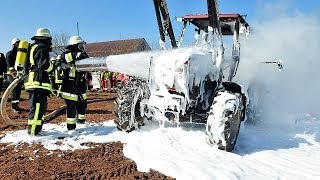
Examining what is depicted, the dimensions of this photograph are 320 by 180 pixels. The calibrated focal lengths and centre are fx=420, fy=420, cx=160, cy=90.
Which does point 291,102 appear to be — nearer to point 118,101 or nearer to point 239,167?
point 118,101

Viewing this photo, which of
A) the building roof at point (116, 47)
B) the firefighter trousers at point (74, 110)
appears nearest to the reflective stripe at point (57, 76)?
the firefighter trousers at point (74, 110)

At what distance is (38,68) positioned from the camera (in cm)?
739

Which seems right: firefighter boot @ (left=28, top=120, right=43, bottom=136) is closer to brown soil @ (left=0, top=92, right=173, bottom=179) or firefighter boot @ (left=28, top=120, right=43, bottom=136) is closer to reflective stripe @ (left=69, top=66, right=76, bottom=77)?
brown soil @ (left=0, top=92, right=173, bottom=179)

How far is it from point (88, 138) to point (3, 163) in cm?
183

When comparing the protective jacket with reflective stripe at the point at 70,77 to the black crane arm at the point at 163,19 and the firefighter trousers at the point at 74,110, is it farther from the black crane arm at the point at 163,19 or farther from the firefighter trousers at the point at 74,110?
the black crane arm at the point at 163,19

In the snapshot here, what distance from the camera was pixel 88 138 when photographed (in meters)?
7.49

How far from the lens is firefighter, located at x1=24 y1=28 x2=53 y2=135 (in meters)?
7.37

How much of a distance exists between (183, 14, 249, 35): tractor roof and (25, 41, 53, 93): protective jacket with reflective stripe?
358 cm

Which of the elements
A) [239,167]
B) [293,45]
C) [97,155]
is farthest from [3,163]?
[293,45]

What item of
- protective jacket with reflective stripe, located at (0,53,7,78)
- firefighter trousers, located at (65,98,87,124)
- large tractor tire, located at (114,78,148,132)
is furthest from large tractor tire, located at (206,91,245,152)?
protective jacket with reflective stripe, located at (0,53,7,78)

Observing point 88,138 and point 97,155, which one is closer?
point 97,155

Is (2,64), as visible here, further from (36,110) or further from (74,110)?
(36,110)

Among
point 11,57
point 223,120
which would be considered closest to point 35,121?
point 223,120

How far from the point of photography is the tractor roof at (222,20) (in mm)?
9117
